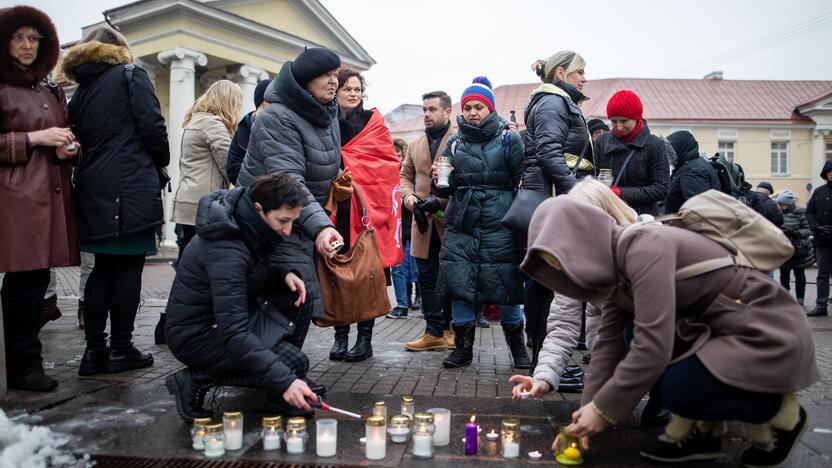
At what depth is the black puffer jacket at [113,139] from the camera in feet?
15.0

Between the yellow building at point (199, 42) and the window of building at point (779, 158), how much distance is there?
31552 millimetres

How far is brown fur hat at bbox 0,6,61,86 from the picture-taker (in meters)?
4.23

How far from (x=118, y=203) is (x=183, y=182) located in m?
1.30

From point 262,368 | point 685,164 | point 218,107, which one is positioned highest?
point 218,107

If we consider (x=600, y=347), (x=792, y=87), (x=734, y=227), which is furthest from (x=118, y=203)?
(x=792, y=87)

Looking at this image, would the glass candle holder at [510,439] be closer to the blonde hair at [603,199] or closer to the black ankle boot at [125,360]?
the blonde hair at [603,199]

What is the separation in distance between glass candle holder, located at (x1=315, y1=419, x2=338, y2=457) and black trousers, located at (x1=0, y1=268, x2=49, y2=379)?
2156mm

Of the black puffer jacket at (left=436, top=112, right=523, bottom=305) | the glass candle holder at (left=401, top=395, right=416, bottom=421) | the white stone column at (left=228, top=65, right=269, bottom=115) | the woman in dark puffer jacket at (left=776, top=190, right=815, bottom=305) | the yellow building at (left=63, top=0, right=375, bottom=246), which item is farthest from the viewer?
the white stone column at (left=228, top=65, right=269, bottom=115)

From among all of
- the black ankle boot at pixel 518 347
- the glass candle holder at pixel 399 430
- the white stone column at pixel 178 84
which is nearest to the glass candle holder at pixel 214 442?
the glass candle holder at pixel 399 430

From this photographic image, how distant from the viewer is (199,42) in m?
23.7

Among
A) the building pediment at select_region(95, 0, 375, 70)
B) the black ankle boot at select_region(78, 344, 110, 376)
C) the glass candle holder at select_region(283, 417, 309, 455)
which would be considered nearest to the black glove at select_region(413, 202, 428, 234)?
the black ankle boot at select_region(78, 344, 110, 376)

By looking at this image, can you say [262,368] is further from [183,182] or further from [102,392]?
[183,182]

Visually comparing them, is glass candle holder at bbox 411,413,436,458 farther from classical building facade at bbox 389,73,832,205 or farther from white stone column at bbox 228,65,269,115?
classical building facade at bbox 389,73,832,205

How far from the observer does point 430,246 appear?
6266 millimetres
